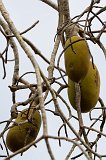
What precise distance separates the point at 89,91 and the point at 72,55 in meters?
0.12

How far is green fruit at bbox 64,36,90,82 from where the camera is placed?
1.04 meters

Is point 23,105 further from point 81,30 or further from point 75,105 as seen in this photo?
point 81,30

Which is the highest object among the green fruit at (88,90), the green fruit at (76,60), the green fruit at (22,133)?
the green fruit at (76,60)

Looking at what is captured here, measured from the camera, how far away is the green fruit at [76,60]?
1036 millimetres

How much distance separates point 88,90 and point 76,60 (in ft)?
0.38

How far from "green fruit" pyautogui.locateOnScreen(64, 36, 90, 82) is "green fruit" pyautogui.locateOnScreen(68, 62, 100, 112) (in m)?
0.08

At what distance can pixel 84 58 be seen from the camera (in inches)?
41.3

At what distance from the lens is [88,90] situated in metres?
1.14

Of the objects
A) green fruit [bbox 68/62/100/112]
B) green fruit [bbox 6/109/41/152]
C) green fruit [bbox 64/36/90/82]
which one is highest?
green fruit [bbox 64/36/90/82]

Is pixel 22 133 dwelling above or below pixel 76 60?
below

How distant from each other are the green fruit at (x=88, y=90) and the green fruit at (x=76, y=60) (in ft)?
0.27

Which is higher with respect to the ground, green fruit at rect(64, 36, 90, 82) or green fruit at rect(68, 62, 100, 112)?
green fruit at rect(64, 36, 90, 82)

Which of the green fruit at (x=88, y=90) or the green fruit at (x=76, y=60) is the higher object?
the green fruit at (x=76, y=60)

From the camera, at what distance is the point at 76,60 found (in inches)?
40.9
